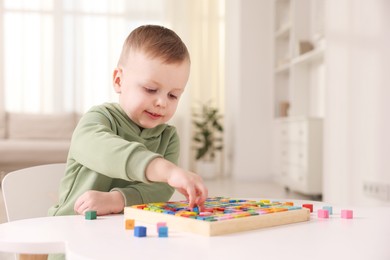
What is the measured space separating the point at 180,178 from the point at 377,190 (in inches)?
105

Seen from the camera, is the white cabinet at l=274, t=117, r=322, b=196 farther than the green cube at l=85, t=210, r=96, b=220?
Yes

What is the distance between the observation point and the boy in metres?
0.85

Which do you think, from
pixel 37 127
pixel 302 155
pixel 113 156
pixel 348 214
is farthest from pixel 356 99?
pixel 37 127

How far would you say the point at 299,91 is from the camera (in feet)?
18.4

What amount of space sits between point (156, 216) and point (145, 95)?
0.33 m

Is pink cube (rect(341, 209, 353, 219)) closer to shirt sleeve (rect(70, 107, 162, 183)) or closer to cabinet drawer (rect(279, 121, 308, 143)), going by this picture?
shirt sleeve (rect(70, 107, 162, 183))

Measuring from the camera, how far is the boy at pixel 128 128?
0.85m

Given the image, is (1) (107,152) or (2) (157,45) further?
(2) (157,45)

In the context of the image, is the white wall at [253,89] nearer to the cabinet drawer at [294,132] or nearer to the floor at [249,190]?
the floor at [249,190]

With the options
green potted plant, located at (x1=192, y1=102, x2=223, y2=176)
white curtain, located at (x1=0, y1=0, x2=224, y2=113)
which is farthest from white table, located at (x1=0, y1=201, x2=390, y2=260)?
white curtain, located at (x1=0, y1=0, x2=224, y2=113)

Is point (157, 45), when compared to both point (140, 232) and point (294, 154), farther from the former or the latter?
point (294, 154)

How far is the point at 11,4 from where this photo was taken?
274 inches

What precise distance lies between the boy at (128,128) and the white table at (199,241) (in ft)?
0.36

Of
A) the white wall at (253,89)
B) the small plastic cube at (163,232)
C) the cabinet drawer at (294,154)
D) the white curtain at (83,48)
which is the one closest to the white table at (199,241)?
the small plastic cube at (163,232)
